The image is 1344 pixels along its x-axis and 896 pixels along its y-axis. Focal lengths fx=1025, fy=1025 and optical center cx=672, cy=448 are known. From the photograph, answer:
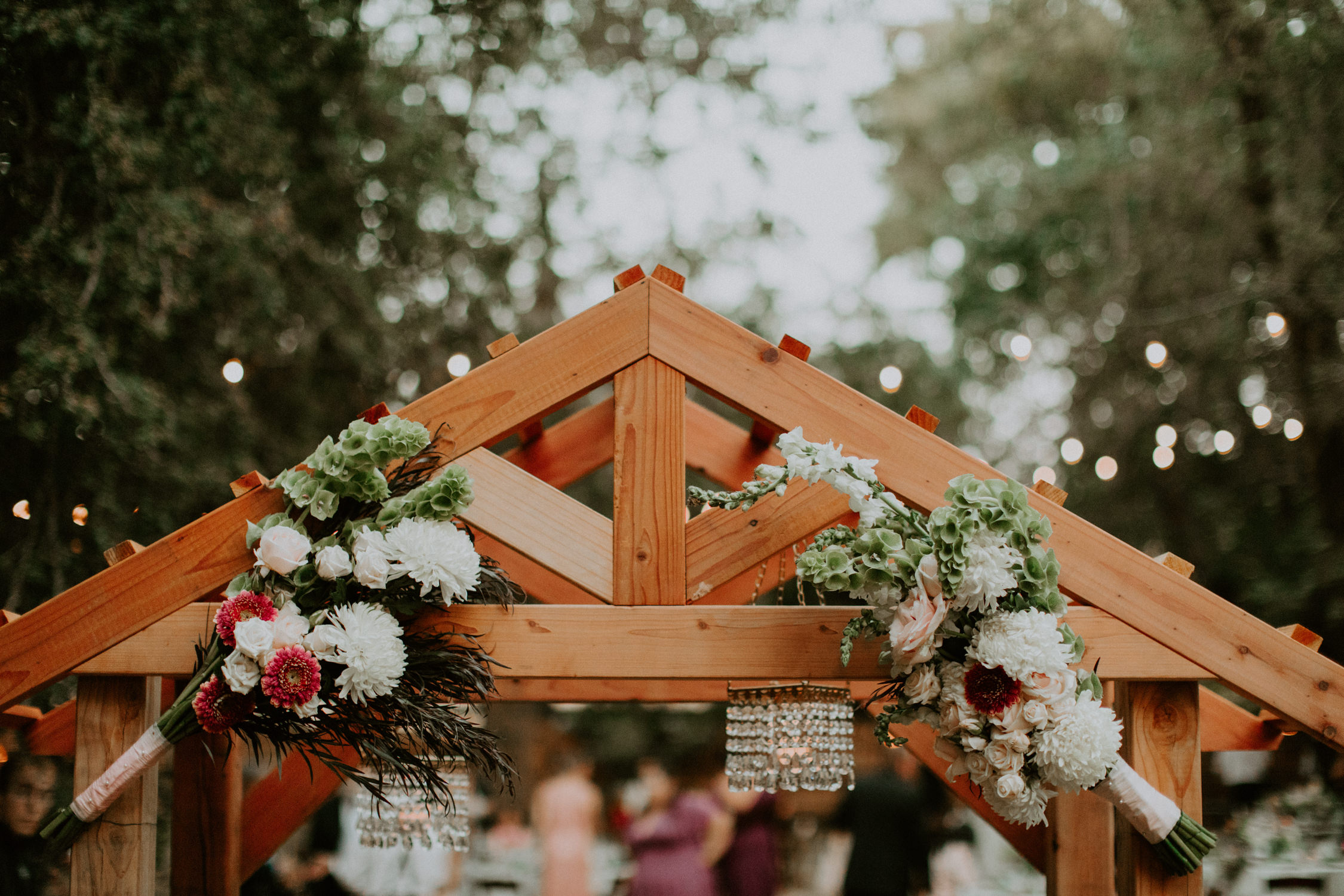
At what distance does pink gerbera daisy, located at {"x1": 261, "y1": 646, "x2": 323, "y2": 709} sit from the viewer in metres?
2.45

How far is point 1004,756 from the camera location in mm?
2445

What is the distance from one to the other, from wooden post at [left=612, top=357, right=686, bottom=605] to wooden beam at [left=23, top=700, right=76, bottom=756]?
7.04 feet

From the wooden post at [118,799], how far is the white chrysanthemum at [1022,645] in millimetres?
2231

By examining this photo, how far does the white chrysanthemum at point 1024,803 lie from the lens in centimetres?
247

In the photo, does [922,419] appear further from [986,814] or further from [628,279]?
[986,814]

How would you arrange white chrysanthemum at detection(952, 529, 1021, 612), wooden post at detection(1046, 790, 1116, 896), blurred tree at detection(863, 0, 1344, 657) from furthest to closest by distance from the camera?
blurred tree at detection(863, 0, 1344, 657) → wooden post at detection(1046, 790, 1116, 896) → white chrysanthemum at detection(952, 529, 1021, 612)

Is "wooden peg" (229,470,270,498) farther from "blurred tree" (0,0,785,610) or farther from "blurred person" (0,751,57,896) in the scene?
"blurred person" (0,751,57,896)

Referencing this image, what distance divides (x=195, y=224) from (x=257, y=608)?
139 inches

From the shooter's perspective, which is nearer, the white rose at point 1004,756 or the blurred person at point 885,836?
the white rose at point 1004,756

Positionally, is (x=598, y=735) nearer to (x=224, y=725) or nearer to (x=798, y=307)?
(x=798, y=307)

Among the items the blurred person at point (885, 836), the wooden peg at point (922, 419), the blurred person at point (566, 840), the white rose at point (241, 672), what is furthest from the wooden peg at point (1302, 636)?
the blurred person at point (566, 840)

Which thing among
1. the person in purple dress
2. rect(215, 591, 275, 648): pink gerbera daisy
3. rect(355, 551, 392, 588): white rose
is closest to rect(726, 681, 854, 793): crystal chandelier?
rect(355, 551, 392, 588): white rose

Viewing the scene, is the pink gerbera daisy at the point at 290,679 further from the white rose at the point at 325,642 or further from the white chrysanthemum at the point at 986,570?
the white chrysanthemum at the point at 986,570

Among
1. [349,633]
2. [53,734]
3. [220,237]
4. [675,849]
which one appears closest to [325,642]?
[349,633]
